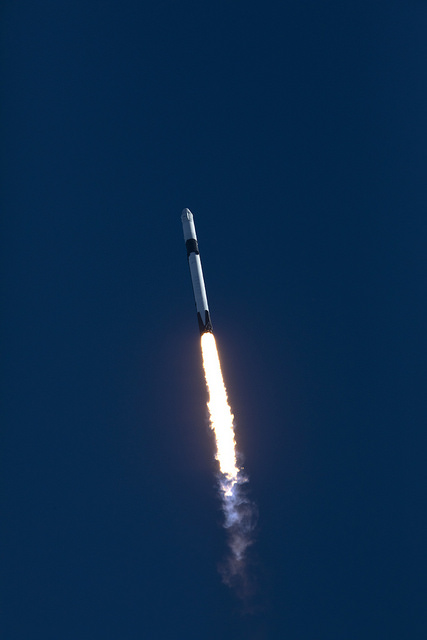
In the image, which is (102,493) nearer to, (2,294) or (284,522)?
(284,522)

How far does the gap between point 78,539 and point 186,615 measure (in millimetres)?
9193

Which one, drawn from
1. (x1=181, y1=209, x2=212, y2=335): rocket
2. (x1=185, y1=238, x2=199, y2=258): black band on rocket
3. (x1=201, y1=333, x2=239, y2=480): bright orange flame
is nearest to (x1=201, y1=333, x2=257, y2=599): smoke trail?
(x1=201, y1=333, x2=239, y2=480): bright orange flame

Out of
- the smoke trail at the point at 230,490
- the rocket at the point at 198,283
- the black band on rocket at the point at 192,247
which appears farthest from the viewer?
the smoke trail at the point at 230,490

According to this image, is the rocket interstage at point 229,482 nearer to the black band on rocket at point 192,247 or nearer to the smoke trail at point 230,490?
the smoke trail at point 230,490

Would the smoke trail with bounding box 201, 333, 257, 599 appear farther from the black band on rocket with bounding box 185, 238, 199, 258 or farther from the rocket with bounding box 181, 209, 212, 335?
the black band on rocket with bounding box 185, 238, 199, 258

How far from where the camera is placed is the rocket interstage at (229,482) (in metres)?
37.3

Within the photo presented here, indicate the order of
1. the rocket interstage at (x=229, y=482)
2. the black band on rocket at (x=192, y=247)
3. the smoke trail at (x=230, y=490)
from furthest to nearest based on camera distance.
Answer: the smoke trail at (x=230, y=490) → the rocket interstage at (x=229, y=482) → the black band on rocket at (x=192, y=247)

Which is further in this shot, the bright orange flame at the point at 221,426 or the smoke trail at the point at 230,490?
the bright orange flame at the point at 221,426

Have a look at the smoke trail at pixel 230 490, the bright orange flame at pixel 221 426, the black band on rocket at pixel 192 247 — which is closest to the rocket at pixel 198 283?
the black band on rocket at pixel 192 247

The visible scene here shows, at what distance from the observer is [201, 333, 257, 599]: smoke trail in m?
37.6

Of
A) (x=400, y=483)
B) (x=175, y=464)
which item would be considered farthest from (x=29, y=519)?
(x=400, y=483)

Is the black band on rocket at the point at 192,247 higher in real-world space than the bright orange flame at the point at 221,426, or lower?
higher

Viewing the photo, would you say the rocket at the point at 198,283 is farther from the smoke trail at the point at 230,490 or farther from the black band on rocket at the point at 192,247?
the smoke trail at the point at 230,490

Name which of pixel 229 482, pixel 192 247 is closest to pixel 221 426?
pixel 229 482
